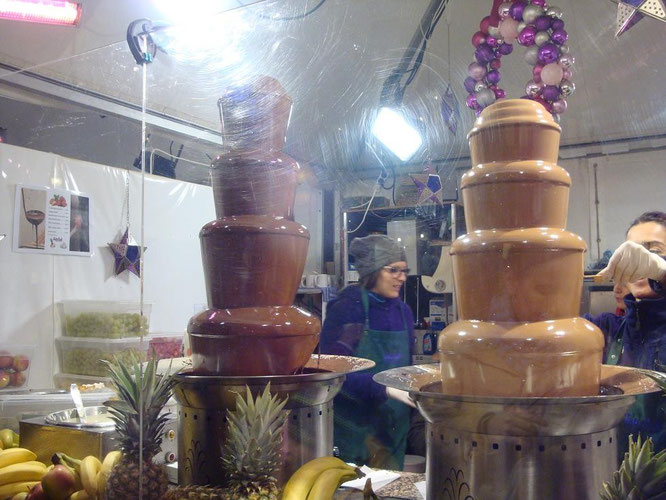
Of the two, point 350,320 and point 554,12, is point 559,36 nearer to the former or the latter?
point 554,12

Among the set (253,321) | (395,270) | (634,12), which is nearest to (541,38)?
(634,12)

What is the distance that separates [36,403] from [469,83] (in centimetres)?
186

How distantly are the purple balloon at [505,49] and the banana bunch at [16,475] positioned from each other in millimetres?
1726

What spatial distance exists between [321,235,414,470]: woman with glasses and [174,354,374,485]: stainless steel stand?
1.30ft

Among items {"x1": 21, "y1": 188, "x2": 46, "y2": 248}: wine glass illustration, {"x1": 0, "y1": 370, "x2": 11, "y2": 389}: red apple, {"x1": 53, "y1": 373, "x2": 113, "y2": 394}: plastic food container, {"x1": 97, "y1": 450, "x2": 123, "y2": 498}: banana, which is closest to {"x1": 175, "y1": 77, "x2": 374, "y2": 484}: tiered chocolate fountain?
{"x1": 97, "y1": 450, "x2": 123, "y2": 498}: banana

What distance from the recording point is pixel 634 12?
1302 mm

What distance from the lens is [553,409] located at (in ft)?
2.93

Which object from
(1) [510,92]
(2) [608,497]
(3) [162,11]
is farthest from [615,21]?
(3) [162,11]

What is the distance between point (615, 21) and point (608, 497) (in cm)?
111

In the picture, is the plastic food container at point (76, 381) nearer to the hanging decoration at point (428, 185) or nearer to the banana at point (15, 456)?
the banana at point (15, 456)

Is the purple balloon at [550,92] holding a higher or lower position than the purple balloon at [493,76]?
lower

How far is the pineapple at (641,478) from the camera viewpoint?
82 cm

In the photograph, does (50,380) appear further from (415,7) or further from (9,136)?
(415,7)

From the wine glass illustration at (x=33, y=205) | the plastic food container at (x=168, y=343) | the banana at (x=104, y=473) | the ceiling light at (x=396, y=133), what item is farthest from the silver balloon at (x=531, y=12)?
the wine glass illustration at (x=33, y=205)
